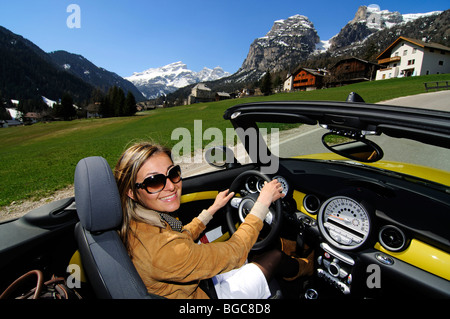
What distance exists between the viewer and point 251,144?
2803 mm

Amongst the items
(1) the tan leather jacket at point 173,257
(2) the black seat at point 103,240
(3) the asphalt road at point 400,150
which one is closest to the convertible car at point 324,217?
(2) the black seat at point 103,240

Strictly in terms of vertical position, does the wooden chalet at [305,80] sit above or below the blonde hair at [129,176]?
above

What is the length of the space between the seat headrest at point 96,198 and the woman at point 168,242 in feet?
0.59

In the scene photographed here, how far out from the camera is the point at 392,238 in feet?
5.61

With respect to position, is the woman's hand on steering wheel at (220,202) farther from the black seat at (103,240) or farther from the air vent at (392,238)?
the air vent at (392,238)

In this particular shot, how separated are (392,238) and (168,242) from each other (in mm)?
1683

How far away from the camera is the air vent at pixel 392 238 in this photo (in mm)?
1636

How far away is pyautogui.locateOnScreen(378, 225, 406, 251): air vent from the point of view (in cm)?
164

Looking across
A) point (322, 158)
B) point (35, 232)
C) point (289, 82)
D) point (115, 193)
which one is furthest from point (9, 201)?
point (289, 82)

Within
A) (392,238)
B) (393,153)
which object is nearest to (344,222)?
(392,238)

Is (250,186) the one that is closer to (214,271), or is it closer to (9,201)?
(214,271)

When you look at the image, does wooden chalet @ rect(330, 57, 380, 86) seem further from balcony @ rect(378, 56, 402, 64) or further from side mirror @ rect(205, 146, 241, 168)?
side mirror @ rect(205, 146, 241, 168)

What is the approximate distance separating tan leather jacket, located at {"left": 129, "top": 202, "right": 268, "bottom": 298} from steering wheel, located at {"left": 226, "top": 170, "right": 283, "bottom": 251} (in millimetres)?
552

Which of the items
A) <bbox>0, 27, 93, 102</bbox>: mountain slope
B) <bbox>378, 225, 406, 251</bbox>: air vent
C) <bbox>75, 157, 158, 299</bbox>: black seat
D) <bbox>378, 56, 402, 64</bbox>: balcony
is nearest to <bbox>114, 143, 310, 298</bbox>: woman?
<bbox>75, 157, 158, 299</bbox>: black seat
